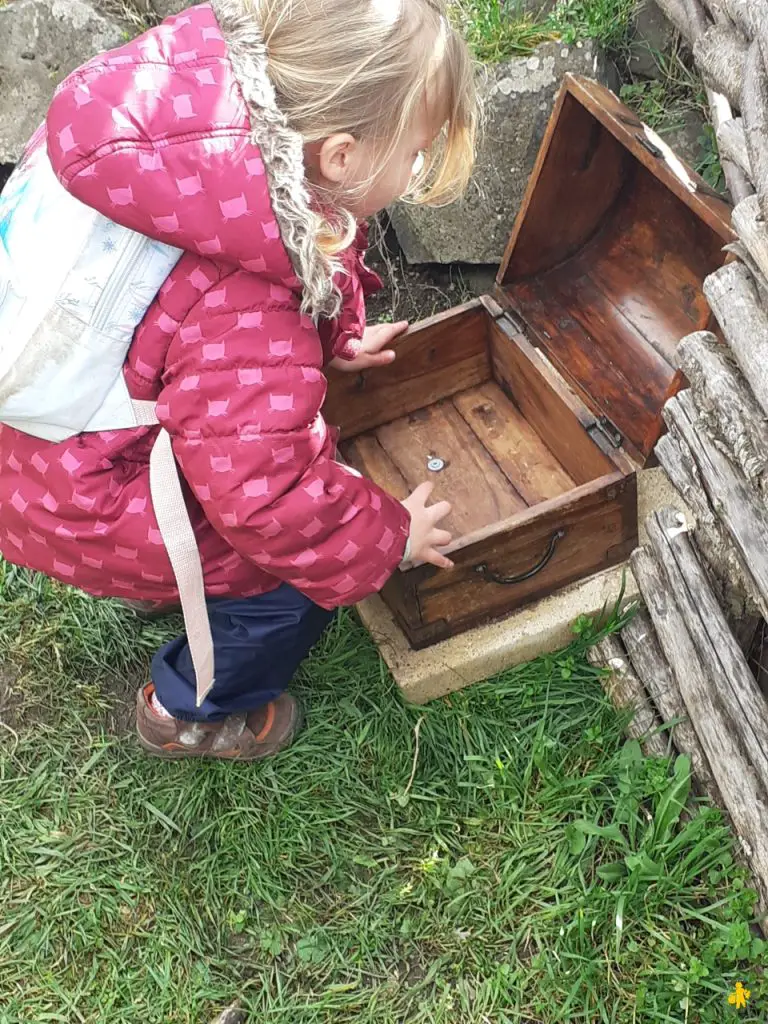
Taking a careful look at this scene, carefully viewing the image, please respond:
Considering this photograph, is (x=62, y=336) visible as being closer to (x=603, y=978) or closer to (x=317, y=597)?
(x=317, y=597)

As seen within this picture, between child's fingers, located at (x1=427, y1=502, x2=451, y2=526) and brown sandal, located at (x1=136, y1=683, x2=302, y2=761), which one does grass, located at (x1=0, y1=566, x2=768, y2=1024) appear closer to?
brown sandal, located at (x1=136, y1=683, x2=302, y2=761)

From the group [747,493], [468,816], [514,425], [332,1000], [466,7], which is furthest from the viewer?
[466,7]

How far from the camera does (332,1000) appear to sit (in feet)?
6.68

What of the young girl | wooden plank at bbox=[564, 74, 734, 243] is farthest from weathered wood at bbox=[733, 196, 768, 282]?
the young girl

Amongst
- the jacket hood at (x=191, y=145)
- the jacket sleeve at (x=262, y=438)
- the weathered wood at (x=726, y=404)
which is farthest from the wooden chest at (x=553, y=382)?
the jacket hood at (x=191, y=145)

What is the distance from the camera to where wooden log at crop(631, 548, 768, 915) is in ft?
6.24

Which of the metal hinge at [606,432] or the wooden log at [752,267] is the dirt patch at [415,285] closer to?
the metal hinge at [606,432]

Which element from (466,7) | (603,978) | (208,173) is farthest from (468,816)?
(466,7)

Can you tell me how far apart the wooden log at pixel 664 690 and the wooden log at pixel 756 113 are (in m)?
1.02

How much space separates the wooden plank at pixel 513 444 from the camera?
2535 millimetres

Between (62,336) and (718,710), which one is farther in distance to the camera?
(718,710)

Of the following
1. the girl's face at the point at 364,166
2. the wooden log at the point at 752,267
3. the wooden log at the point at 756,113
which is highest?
the girl's face at the point at 364,166

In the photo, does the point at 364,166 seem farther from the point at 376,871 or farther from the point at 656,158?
the point at 376,871

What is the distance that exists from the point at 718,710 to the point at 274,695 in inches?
38.8
